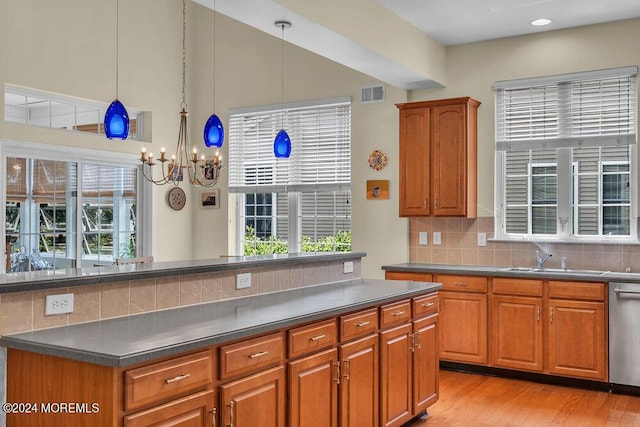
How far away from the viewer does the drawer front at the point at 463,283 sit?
539 centimetres

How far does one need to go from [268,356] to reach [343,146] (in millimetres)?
4102

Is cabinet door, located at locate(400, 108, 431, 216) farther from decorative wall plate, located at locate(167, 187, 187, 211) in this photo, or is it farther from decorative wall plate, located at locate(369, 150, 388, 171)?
decorative wall plate, located at locate(167, 187, 187, 211)

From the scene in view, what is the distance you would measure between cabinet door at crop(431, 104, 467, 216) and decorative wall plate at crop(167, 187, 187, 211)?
3.19 metres

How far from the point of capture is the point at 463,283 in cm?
547

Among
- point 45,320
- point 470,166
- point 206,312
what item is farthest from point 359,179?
point 45,320

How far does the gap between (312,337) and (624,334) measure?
9.79 feet

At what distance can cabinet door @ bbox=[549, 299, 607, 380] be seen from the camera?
4.91 m

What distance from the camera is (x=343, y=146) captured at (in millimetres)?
6625

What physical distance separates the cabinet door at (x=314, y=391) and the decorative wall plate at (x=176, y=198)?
14.9 feet

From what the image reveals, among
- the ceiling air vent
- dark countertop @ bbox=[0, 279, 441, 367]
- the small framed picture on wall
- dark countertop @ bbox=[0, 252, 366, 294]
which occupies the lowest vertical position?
dark countertop @ bbox=[0, 279, 441, 367]

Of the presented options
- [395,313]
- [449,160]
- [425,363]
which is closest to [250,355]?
[395,313]

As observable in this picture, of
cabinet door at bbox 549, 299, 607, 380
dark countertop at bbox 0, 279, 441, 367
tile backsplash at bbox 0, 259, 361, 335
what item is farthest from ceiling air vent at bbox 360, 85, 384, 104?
dark countertop at bbox 0, 279, 441, 367

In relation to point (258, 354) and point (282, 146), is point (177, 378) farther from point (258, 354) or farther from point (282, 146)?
point (282, 146)

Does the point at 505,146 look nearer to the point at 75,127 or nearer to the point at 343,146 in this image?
the point at 343,146
